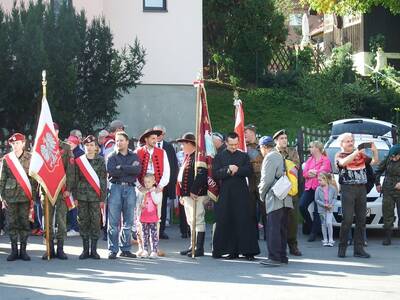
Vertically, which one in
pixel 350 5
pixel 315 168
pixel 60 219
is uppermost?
pixel 350 5

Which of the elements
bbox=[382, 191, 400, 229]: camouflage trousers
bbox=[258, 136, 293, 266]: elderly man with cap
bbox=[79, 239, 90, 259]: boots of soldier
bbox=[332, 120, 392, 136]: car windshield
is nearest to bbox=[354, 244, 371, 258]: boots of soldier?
bbox=[258, 136, 293, 266]: elderly man with cap

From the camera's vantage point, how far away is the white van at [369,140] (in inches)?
632

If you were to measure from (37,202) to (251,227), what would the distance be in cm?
479

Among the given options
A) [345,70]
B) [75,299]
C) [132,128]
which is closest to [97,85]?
[132,128]

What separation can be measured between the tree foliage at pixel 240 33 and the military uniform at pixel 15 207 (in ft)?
59.8

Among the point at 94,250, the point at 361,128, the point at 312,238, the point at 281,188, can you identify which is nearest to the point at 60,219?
the point at 94,250

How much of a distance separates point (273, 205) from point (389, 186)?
3680 mm

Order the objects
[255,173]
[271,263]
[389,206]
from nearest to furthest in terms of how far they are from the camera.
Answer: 1. [271,263]
2. [255,173]
3. [389,206]

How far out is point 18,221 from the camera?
45.1 ft

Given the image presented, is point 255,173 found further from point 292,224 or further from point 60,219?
point 60,219

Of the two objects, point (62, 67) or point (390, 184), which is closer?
point (390, 184)

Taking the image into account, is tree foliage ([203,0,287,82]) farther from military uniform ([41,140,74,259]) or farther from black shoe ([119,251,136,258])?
black shoe ([119,251,136,258])

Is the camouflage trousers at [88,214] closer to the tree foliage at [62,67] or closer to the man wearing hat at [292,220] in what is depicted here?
the man wearing hat at [292,220]

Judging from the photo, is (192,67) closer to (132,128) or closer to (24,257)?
(132,128)
